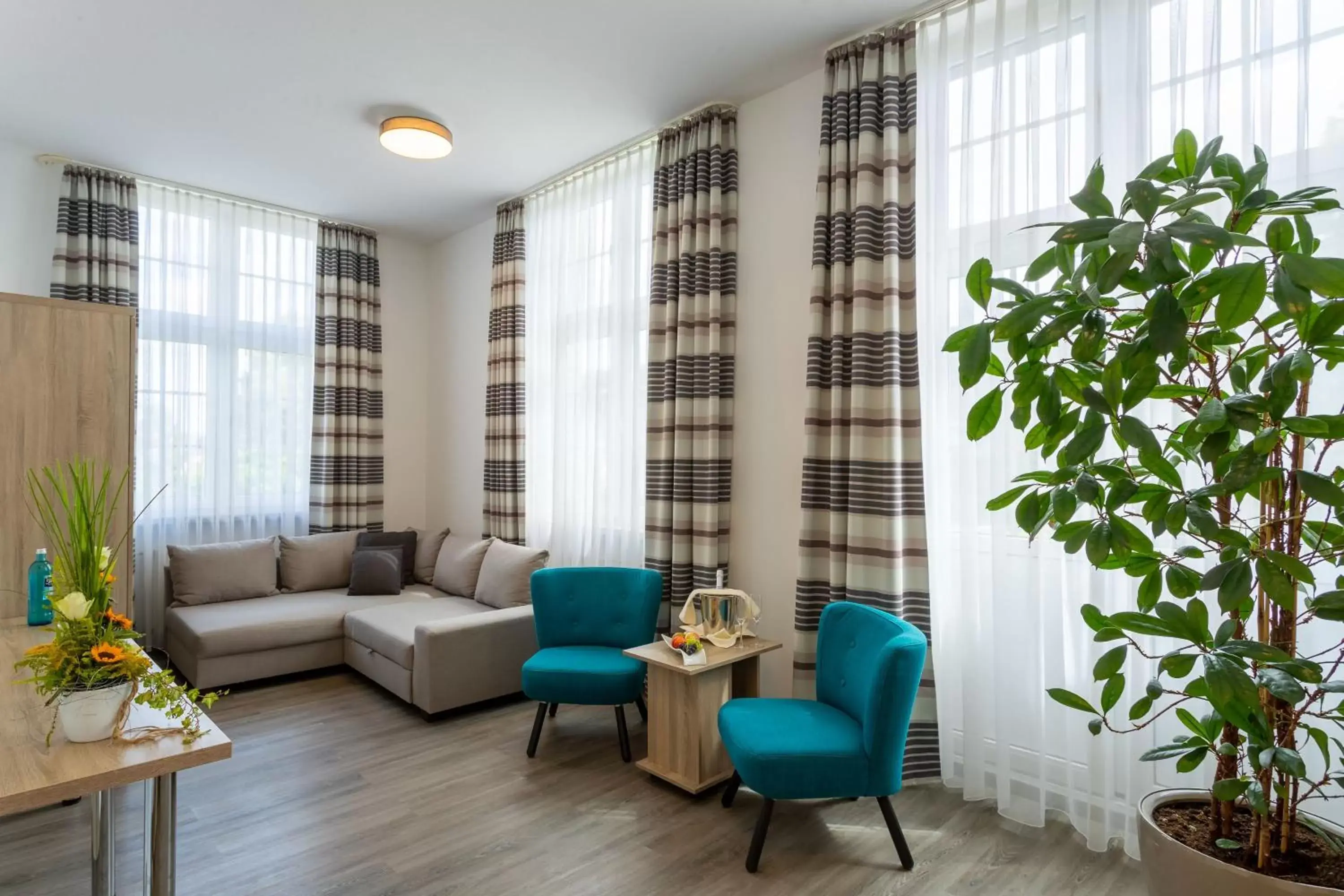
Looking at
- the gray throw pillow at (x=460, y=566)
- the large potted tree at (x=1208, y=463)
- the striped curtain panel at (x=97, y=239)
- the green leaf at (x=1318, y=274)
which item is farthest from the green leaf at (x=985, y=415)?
the striped curtain panel at (x=97, y=239)

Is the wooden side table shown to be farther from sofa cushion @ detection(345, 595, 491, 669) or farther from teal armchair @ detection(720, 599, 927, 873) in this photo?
sofa cushion @ detection(345, 595, 491, 669)

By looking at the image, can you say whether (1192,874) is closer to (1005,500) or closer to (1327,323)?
(1005,500)

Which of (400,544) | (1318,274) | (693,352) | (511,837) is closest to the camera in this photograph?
(1318,274)

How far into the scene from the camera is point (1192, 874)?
1.28 meters

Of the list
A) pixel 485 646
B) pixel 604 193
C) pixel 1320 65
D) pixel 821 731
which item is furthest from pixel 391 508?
pixel 1320 65

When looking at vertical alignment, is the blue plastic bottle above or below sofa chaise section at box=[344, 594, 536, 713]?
above

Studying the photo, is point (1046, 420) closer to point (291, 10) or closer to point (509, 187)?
point (291, 10)

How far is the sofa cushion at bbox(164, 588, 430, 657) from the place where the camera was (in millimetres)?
3957

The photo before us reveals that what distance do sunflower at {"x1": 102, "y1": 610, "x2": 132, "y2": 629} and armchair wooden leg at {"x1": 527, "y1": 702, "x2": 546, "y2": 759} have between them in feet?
6.26

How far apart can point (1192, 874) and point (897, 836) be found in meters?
1.17

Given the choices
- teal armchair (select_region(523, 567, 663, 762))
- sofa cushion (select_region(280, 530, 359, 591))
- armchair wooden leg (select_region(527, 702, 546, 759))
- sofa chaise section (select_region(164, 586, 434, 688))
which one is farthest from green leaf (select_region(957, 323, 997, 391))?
sofa cushion (select_region(280, 530, 359, 591))

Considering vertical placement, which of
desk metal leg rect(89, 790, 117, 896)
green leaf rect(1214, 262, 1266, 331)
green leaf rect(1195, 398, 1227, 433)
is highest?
green leaf rect(1214, 262, 1266, 331)

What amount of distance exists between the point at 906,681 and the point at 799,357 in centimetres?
161

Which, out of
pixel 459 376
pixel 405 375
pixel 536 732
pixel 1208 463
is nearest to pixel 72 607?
pixel 536 732
